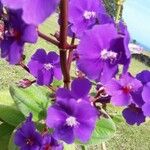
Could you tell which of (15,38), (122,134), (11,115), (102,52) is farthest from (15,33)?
(122,134)

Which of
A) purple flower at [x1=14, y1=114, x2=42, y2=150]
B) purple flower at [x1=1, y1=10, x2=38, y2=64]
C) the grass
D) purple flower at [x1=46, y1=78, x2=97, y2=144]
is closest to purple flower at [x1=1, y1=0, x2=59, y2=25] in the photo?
Result: purple flower at [x1=1, y1=10, x2=38, y2=64]

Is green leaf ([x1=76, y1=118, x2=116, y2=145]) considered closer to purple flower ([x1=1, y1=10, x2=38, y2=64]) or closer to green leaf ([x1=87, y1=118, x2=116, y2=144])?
green leaf ([x1=87, y1=118, x2=116, y2=144])

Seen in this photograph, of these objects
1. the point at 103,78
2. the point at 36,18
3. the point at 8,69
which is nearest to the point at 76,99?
the point at 103,78

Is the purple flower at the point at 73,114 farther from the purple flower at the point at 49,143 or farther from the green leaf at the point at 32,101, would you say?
the green leaf at the point at 32,101

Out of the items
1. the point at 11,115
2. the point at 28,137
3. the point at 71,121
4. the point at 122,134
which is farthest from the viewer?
the point at 122,134

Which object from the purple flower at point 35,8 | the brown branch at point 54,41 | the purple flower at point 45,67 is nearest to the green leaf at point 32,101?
the purple flower at point 45,67

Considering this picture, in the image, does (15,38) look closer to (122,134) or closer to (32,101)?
(32,101)

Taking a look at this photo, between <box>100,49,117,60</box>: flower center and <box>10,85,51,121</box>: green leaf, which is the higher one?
<box>100,49,117,60</box>: flower center
